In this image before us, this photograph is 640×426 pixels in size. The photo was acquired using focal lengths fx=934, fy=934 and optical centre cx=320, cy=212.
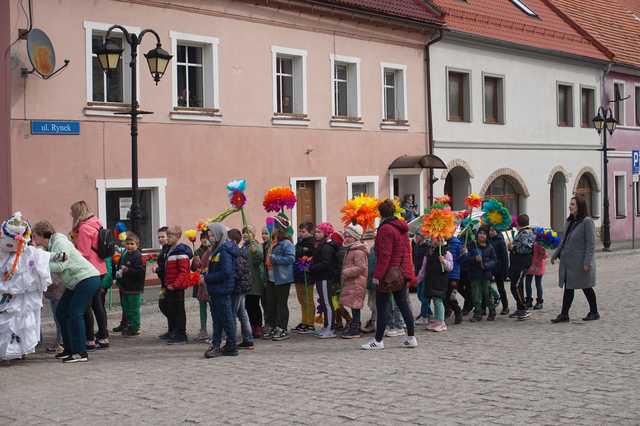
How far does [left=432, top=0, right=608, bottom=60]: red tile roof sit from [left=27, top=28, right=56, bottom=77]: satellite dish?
45.1ft

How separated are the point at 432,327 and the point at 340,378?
3646 mm

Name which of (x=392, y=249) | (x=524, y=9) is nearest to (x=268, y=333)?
(x=392, y=249)

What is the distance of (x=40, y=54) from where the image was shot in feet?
56.7

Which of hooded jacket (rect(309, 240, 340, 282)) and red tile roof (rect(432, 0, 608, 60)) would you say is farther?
red tile roof (rect(432, 0, 608, 60))

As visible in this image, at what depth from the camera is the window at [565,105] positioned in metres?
33.7

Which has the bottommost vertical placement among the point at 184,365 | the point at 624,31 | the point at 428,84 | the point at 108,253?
the point at 184,365

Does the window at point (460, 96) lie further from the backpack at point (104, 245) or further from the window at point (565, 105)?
the backpack at point (104, 245)

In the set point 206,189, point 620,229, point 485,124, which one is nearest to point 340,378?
point 206,189

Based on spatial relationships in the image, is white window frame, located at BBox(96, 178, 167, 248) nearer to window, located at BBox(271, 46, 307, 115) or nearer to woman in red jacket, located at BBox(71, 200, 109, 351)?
window, located at BBox(271, 46, 307, 115)

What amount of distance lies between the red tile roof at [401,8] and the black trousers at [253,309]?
12.6m

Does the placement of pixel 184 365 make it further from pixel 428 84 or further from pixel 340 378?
pixel 428 84

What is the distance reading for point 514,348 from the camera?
10.9 meters

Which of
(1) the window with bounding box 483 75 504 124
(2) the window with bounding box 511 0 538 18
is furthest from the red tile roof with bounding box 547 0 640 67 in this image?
(1) the window with bounding box 483 75 504 124

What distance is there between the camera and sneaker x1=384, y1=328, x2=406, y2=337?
1229 centimetres
